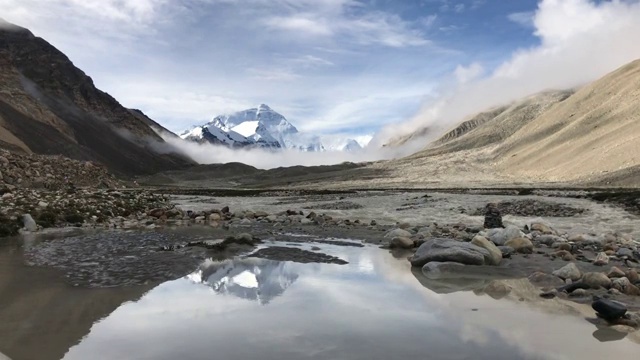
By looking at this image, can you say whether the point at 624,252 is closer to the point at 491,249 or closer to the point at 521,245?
the point at 521,245

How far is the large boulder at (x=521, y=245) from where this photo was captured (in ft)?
51.3

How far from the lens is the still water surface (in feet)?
22.1

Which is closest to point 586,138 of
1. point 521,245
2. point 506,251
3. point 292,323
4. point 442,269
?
point 521,245

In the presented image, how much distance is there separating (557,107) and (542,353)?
197 metres

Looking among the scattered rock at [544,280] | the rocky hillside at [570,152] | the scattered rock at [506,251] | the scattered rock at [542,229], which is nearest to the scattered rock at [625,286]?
the scattered rock at [544,280]

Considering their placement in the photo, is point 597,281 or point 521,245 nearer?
point 597,281

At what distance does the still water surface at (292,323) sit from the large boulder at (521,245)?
4.91 metres

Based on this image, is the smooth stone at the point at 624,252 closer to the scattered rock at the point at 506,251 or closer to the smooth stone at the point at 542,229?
the scattered rock at the point at 506,251

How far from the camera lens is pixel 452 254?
13367 mm

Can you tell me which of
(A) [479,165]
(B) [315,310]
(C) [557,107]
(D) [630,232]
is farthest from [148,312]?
(C) [557,107]

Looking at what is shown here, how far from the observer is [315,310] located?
893 cm

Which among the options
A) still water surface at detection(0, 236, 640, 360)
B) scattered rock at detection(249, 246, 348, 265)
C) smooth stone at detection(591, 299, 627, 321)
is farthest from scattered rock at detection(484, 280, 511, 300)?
scattered rock at detection(249, 246, 348, 265)

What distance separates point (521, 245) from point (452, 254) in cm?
383

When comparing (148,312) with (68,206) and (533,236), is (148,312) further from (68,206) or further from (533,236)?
(68,206)
